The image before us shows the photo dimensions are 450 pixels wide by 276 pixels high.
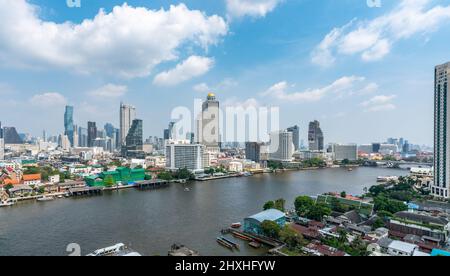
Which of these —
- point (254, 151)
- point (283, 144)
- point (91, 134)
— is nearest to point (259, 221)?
point (254, 151)

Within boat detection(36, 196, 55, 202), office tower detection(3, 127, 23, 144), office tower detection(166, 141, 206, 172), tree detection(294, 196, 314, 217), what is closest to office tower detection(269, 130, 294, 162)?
office tower detection(166, 141, 206, 172)

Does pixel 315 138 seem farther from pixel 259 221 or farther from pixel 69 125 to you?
pixel 69 125

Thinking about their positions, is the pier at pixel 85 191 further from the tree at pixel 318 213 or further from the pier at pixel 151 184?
the tree at pixel 318 213

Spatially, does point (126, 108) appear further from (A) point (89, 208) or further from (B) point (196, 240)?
(B) point (196, 240)

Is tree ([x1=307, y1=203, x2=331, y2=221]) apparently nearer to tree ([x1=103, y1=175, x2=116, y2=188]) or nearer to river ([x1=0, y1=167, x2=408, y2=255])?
river ([x1=0, y1=167, x2=408, y2=255])
